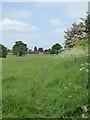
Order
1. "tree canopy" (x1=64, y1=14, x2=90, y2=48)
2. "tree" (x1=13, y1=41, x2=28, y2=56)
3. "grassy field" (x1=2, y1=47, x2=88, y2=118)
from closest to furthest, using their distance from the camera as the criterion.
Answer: "grassy field" (x1=2, y1=47, x2=88, y2=118), "tree canopy" (x1=64, y1=14, x2=90, y2=48), "tree" (x1=13, y1=41, x2=28, y2=56)

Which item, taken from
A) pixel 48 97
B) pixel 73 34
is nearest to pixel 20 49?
pixel 73 34

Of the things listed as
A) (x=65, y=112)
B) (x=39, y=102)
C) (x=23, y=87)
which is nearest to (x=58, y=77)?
(x=23, y=87)

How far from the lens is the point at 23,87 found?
8.09 metres

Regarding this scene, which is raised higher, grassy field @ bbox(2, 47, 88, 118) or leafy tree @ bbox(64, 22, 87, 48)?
leafy tree @ bbox(64, 22, 87, 48)

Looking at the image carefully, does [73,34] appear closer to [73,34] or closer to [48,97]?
[73,34]

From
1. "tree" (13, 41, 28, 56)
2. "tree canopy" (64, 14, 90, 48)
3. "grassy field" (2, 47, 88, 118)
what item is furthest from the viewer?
"tree" (13, 41, 28, 56)

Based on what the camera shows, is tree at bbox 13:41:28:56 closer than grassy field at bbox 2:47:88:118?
No

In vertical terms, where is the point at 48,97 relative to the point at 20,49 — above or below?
below

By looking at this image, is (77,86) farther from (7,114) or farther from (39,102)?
(7,114)

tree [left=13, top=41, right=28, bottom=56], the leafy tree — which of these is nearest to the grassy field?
the leafy tree

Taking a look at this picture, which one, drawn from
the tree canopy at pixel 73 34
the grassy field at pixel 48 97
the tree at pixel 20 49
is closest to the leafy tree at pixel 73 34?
the tree canopy at pixel 73 34

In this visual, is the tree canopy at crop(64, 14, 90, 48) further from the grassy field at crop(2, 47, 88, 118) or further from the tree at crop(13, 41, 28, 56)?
the grassy field at crop(2, 47, 88, 118)

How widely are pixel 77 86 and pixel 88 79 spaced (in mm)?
394

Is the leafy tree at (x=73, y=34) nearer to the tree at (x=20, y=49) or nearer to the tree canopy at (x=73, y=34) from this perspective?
the tree canopy at (x=73, y=34)
